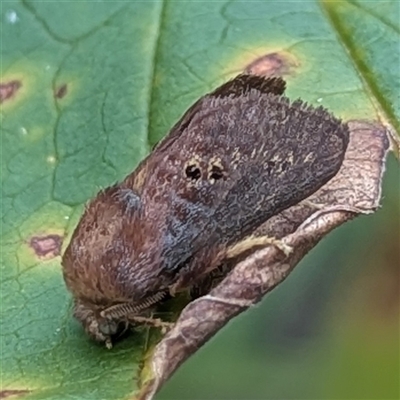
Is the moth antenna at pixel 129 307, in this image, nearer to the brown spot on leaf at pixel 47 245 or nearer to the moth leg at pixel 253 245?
the moth leg at pixel 253 245

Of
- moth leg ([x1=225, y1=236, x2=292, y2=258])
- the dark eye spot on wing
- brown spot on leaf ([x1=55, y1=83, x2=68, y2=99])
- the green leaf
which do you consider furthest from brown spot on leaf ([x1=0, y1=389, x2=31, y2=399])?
brown spot on leaf ([x1=55, y1=83, x2=68, y2=99])

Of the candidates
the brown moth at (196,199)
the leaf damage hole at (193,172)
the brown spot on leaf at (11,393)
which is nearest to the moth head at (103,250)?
the brown moth at (196,199)

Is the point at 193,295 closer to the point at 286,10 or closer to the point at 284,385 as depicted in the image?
the point at 284,385

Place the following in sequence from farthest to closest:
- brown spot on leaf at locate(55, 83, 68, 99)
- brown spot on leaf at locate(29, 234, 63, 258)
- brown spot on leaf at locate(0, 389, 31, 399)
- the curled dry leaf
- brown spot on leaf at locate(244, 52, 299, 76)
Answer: brown spot on leaf at locate(55, 83, 68, 99), brown spot on leaf at locate(244, 52, 299, 76), brown spot on leaf at locate(29, 234, 63, 258), brown spot on leaf at locate(0, 389, 31, 399), the curled dry leaf

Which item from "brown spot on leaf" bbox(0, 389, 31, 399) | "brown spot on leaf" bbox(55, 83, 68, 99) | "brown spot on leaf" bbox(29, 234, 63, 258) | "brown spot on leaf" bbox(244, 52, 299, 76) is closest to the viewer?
"brown spot on leaf" bbox(0, 389, 31, 399)

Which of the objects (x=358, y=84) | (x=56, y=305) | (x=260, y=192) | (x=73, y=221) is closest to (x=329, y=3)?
(x=358, y=84)

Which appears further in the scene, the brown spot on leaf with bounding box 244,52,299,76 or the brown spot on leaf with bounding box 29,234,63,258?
the brown spot on leaf with bounding box 244,52,299,76

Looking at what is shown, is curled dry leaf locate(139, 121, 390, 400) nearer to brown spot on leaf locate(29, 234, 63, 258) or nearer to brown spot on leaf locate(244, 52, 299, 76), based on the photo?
brown spot on leaf locate(244, 52, 299, 76)
